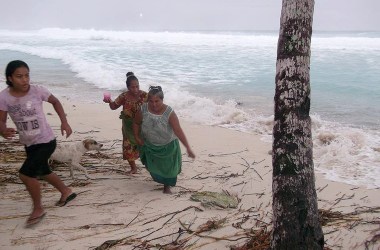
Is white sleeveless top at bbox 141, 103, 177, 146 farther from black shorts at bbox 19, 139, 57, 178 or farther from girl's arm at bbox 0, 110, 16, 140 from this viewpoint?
girl's arm at bbox 0, 110, 16, 140

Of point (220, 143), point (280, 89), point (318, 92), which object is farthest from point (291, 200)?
point (318, 92)

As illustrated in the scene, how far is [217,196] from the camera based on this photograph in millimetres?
4789

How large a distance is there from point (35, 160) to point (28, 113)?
502 mm

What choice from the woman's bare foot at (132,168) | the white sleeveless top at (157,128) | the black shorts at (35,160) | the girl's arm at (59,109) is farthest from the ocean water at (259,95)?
the black shorts at (35,160)

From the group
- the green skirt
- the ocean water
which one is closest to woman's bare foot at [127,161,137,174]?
the green skirt

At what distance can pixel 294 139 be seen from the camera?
292cm

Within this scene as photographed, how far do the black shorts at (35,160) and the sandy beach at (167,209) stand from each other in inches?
22.7

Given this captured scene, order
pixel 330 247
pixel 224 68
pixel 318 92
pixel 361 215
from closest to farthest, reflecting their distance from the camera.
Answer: pixel 330 247, pixel 361 215, pixel 318 92, pixel 224 68

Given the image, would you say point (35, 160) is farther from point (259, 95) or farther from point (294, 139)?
point (259, 95)

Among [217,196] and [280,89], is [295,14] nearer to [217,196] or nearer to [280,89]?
[280,89]

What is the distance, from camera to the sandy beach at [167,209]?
3723mm

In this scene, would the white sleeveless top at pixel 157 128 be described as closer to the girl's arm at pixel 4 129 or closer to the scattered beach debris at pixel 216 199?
the scattered beach debris at pixel 216 199

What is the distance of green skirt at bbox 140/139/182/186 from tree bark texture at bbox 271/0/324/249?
1980 millimetres

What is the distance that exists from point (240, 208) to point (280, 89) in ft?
6.93
